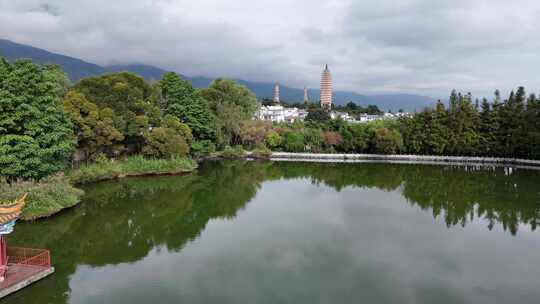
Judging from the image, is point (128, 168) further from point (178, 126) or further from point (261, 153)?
point (261, 153)

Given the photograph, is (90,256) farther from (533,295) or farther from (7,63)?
(533,295)

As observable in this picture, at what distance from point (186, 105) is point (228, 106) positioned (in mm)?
6458

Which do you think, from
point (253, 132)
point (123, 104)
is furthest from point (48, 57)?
point (123, 104)

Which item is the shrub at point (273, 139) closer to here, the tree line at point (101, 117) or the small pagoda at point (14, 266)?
the tree line at point (101, 117)

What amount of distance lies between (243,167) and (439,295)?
75.3 feet

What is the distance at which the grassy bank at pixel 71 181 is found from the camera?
14.1 m

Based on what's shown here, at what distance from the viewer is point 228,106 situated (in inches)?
1494

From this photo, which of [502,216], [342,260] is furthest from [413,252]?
[502,216]

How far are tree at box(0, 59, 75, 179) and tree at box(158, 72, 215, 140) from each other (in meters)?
15.3

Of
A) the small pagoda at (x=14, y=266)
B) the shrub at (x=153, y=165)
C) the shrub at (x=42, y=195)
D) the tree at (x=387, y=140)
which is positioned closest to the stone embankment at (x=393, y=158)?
the tree at (x=387, y=140)

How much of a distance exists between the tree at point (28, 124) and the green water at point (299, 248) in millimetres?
2389

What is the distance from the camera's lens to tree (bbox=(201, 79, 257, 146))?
36.6 m

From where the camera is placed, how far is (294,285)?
9250 millimetres

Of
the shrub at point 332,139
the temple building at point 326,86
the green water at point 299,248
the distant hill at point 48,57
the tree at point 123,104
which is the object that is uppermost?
the distant hill at point 48,57
